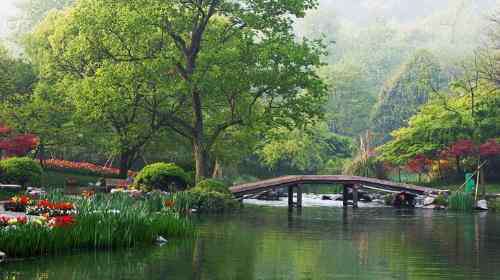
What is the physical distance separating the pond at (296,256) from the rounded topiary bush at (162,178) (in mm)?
10187

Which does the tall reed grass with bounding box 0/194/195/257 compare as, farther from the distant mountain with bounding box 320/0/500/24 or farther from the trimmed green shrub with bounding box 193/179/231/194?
the distant mountain with bounding box 320/0/500/24

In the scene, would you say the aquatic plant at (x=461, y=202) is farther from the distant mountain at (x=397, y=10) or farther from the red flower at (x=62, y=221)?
the distant mountain at (x=397, y=10)

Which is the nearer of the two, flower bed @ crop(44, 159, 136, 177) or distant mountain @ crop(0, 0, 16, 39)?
flower bed @ crop(44, 159, 136, 177)

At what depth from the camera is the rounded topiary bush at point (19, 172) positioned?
125 ft

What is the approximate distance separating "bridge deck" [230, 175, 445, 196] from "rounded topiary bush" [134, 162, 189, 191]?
436cm

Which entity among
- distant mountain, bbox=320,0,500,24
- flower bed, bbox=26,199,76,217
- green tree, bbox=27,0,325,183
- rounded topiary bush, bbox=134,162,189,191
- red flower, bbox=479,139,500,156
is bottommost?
flower bed, bbox=26,199,76,217

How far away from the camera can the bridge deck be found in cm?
4459

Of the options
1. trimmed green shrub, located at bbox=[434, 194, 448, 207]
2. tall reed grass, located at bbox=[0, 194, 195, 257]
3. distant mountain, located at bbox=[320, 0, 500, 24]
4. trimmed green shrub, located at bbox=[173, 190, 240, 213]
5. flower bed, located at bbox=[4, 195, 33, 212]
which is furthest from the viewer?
distant mountain, located at bbox=[320, 0, 500, 24]

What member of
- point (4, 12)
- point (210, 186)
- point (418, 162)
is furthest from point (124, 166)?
point (4, 12)

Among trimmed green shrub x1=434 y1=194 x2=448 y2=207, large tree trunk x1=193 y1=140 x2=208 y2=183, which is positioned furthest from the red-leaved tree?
large tree trunk x1=193 y1=140 x2=208 y2=183

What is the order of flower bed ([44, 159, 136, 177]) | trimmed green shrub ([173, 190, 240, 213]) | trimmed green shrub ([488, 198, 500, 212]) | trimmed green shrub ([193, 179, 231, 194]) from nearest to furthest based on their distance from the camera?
trimmed green shrub ([173, 190, 240, 213]), trimmed green shrub ([193, 179, 231, 194]), trimmed green shrub ([488, 198, 500, 212]), flower bed ([44, 159, 136, 177])

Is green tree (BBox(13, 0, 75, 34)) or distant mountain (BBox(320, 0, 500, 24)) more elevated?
distant mountain (BBox(320, 0, 500, 24))

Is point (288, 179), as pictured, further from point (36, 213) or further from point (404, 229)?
point (36, 213)

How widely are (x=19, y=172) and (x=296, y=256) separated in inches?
913
